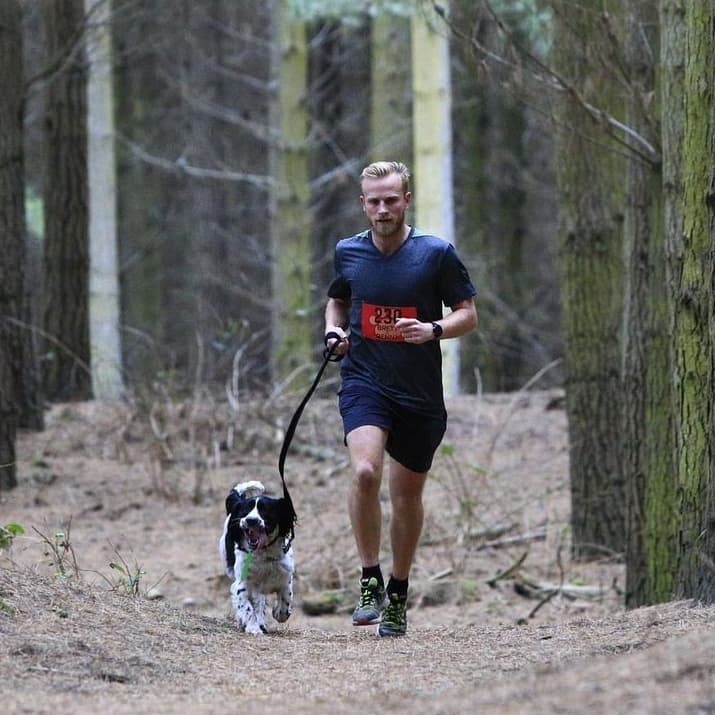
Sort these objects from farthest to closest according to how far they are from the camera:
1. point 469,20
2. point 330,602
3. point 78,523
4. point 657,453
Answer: point 78,523 < point 330,602 < point 469,20 < point 657,453

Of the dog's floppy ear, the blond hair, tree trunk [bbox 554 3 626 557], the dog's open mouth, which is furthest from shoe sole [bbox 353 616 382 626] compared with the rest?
tree trunk [bbox 554 3 626 557]

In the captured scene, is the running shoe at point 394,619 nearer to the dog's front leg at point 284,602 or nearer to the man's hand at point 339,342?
the dog's front leg at point 284,602

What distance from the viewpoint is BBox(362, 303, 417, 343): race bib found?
723cm

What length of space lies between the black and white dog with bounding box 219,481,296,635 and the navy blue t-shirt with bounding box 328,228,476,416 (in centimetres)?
80

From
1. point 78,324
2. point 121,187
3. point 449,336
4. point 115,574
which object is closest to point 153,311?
point 121,187

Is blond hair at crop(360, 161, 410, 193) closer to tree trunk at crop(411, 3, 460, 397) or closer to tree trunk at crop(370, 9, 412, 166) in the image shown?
tree trunk at crop(411, 3, 460, 397)

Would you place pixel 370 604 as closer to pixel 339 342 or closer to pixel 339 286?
pixel 339 342

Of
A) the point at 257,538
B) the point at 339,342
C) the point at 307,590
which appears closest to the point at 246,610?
the point at 257,538

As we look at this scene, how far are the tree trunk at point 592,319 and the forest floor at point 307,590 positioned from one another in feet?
2.09

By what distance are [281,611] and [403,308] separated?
1801 mm

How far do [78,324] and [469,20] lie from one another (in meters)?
9.08

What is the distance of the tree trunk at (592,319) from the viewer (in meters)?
11.4

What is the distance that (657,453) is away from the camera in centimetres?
894

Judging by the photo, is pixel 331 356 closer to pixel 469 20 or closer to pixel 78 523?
pixel 469 20
